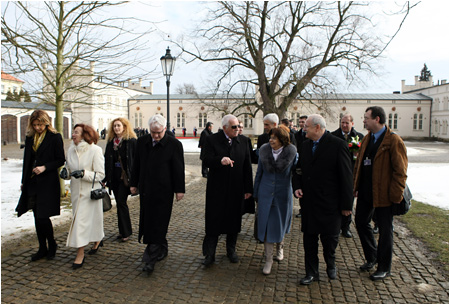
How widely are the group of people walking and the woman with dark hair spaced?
734 mm

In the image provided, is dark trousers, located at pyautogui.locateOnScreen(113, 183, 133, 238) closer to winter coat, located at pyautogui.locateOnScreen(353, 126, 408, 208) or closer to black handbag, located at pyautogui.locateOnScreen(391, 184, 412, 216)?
winter coat, located at pyautogui.locateOnScreen(353, 126, 408, 208)

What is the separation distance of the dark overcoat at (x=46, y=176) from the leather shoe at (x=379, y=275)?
4.31 meters

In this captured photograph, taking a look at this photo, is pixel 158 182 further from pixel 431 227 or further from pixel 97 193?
pixel 431 227

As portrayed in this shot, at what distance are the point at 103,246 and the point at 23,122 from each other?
38.9 meters

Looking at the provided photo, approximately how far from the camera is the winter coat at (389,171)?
4156 millimetres

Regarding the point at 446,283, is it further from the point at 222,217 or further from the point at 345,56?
the point at 345,56

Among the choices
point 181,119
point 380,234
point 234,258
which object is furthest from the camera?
point 181,119

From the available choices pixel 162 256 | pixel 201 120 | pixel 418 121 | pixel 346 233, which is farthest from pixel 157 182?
pixel 418 121

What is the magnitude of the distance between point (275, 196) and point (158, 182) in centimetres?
157

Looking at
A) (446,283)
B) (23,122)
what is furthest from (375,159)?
(23,122)

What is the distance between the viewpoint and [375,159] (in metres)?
4.40

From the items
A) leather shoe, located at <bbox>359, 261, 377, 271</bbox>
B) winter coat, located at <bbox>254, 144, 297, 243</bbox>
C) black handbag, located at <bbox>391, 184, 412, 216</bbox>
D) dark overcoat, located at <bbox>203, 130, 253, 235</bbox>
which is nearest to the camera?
dark overcoat, located at <bbox>203, 130, 253, 235</bbox>

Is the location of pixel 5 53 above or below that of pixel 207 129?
above

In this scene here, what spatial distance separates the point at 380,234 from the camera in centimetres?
445
